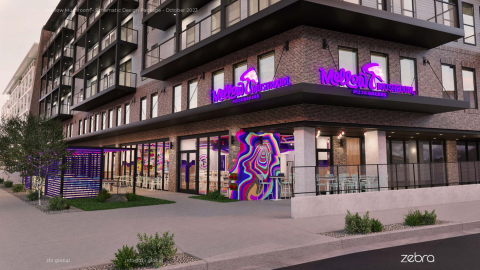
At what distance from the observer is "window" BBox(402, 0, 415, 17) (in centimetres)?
1636

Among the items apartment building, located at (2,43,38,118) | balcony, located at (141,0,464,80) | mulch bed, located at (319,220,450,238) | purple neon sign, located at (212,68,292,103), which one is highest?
apartment building, located at (2,43,38,118)


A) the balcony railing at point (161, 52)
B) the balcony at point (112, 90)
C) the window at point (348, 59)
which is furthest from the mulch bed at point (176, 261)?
the balcony at point (112, 90)

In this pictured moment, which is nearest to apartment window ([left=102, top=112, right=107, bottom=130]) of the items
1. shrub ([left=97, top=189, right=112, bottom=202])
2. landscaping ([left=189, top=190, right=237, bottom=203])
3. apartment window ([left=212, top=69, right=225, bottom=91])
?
shrub ([left=97, top=189, right=112, bottom=202])

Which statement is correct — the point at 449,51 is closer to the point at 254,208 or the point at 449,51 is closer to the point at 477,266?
the point at 254,208

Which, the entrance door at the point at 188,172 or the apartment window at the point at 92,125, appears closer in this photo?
the entrance door at the point at 188,172

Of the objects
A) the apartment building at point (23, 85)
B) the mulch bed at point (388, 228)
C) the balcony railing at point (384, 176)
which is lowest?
the mulch bed at point (388, 228)

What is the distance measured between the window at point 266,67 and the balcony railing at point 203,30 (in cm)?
383

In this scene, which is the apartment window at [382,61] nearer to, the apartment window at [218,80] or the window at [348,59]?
the window at [348,59]

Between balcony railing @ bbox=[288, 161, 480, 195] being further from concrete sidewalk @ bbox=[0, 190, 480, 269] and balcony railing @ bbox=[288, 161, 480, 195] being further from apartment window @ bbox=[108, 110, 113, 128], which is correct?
apartment window @ bbox=[108, 110, 113, 128]

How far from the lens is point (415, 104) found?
46.9ft

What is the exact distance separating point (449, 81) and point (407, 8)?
15.3ft

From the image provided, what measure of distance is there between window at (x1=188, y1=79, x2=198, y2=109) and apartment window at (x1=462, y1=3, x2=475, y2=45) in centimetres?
1545

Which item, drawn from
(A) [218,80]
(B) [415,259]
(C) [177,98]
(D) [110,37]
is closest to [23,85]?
(D) [110,37]

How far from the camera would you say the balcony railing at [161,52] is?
21328 millimetres
